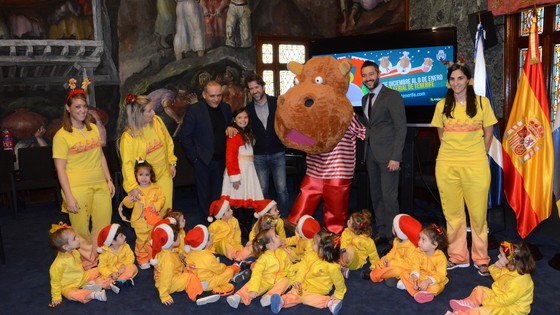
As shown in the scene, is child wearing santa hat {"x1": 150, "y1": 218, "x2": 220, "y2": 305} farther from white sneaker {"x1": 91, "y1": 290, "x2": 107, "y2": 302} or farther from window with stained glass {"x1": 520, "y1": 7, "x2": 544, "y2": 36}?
window with stained glass {"x1": 520, "y1": 7, "x2": 544, "y2": 36}

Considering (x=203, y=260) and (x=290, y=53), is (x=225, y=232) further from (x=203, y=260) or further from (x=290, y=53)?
(x=290, y=53)

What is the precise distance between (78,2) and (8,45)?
1011 millimetres

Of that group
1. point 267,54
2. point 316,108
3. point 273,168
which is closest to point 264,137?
point 273,168

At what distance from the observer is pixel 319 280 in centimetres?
316

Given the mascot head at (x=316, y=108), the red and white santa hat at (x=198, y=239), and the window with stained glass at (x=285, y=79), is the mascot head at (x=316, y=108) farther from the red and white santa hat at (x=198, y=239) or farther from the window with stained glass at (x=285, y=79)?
the window with stained glass at (x=285, y=79)

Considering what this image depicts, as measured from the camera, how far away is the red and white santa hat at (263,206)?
4.11 m

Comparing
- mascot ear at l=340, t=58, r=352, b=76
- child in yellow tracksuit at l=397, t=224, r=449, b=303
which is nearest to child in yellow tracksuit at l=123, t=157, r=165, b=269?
mascot ear at l=340, t=58, r=352, b=76

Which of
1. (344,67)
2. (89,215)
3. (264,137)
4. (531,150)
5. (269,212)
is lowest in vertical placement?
(269,212)

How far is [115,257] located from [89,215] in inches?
14.4

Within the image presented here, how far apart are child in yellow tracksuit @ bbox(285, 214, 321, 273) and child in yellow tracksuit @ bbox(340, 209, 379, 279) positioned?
255 millimetres

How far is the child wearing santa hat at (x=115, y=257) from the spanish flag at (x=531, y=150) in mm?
3124

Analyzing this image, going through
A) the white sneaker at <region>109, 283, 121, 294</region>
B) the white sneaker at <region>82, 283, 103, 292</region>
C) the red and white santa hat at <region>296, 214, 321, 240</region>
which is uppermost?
the red and white santa hat at <region>296, 214, 321, 240</region>

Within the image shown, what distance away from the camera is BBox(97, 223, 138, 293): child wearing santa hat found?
3.43m

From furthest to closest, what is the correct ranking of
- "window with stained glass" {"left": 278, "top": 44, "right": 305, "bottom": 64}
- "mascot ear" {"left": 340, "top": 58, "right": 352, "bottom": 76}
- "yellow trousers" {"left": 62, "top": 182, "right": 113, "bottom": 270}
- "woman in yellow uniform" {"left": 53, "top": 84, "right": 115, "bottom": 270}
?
"window with stained glass" {"left": 278, "top": 44, "right": 305, "bottom": 64} → "mascot ear" {"left": 340, "top": 58, "right": 352, "bottom": 76} → "yellow trousers" {"left": 62, "top": 182, "right": 113, "bottom": 270} → "woman in yellow uniform" {"left": 53, "top": 84, "right": 115, "bottom": 270}
